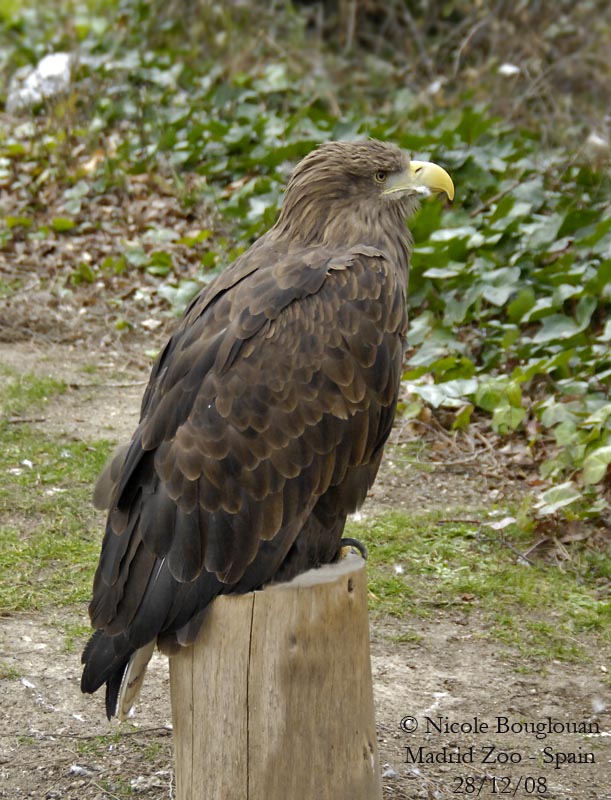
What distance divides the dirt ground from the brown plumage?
72 centimetres

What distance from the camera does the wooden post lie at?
312 cm

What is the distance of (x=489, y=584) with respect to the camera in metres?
5.11

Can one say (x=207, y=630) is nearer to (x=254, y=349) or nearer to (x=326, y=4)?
(x=254, y=349)

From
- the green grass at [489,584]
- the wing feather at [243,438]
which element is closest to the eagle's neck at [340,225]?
the wing feather at [243,438]

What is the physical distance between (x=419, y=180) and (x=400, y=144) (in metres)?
4.62

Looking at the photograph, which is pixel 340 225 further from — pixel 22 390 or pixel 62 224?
pixel 62 224

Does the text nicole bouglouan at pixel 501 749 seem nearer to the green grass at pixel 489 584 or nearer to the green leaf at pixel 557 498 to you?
the green grass at pixel 489 584

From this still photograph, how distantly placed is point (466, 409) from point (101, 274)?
325 centimetres

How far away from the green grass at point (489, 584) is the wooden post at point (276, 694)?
1688 millimetres

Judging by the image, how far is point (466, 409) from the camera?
6.24 metres

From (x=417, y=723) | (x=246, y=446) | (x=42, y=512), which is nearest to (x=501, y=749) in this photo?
(x=417, y=723)

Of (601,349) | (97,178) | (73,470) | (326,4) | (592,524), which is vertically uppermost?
(326,4)

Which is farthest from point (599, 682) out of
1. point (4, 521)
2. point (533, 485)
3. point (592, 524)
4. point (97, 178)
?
point (97, 178)

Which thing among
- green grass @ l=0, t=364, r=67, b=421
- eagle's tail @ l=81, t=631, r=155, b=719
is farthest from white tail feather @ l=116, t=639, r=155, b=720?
green grass @ l=0, t=364, r=67, b=421
